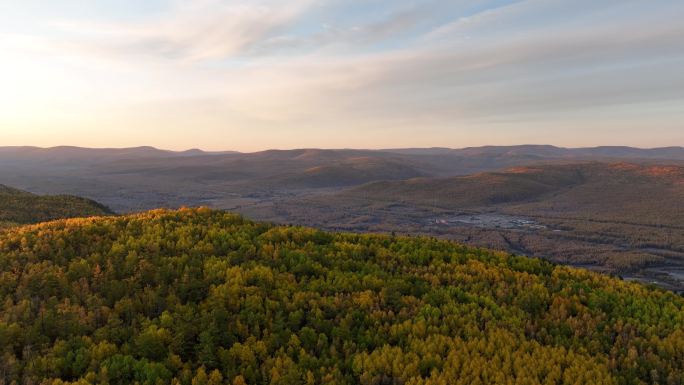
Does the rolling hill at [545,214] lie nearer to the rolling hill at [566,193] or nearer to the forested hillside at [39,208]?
the rolling hill at [566,193]

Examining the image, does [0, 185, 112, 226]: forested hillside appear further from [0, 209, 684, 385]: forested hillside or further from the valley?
the valley

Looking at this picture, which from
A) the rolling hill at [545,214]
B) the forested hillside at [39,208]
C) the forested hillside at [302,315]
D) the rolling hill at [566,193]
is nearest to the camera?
the forested hillside at [302,315]

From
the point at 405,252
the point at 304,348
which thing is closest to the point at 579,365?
the point at 304,348

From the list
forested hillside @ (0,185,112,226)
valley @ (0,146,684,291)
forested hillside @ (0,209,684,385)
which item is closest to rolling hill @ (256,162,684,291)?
valley @ (0,146,684,291)

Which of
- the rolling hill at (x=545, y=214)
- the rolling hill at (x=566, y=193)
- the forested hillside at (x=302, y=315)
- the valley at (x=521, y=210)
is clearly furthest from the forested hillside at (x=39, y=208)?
the rolling hill at (x=566, y=193)

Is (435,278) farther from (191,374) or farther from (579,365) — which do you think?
(191,374)
